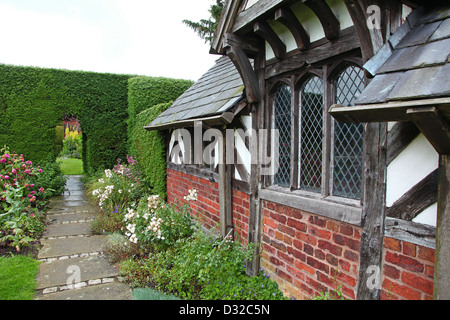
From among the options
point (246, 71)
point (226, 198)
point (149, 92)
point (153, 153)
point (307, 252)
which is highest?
point (149, 92)

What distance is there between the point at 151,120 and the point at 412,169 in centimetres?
770

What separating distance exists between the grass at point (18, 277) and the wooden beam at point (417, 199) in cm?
Answer: 439

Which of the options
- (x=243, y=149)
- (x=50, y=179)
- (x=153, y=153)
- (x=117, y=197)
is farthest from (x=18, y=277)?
(x=50, y=179)

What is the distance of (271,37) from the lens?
3.10 m

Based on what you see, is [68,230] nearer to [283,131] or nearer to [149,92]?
[283,131]

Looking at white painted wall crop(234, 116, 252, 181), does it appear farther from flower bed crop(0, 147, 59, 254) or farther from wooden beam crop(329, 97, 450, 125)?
flower bed crop(0, 147, 59, 254)

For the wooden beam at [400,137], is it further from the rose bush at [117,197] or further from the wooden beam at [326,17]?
the rose bush at [117,197]

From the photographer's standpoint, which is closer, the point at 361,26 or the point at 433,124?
the point at 433,124

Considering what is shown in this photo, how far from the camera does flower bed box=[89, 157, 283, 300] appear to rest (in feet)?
11.1

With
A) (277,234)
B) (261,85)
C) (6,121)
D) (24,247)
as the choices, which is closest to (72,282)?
(24,247)

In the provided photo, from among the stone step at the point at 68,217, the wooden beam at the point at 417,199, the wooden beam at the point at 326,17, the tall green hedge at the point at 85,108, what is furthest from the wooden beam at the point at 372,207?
the tall green hedge at the point at 85,108

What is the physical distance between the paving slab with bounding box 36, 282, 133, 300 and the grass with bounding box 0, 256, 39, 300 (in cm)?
31
